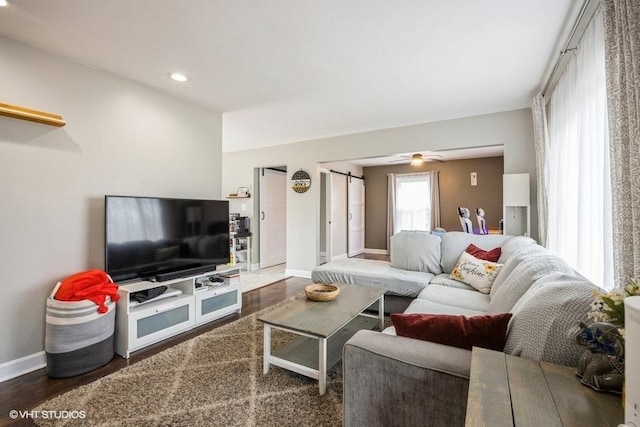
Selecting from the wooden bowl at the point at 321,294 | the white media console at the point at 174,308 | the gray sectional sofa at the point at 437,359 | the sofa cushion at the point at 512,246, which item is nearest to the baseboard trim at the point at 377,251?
the sofa cushion at the point at 512,246

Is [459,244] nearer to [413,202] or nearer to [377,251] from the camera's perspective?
[413,202]

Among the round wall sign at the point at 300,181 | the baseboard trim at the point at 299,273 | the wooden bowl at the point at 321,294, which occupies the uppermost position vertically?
the round wall sign at the point at 300,181

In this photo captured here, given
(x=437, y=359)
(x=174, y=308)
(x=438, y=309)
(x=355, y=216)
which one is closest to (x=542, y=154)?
(x=438, y=309)

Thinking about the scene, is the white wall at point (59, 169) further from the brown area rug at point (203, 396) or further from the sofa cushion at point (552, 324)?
the sofa cushion at point (552, 324)

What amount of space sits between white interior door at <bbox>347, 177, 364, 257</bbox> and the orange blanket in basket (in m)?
5.42

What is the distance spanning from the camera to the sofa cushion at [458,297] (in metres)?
2.30

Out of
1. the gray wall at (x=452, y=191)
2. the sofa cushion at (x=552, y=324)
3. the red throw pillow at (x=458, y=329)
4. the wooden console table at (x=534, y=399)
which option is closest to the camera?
the wooden console table at (x=534, y=399)

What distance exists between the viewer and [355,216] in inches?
295

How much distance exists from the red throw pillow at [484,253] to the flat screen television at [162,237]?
2845mm

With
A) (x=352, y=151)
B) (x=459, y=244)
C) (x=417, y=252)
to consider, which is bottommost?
(x=417, y=252)

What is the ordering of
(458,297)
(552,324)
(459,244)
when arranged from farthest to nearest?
1. (459,244)
2. (458,297)
3. (552,324)

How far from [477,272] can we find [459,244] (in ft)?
2.25

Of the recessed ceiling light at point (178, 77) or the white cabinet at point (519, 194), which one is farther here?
the white cabinet at point (519, 194)

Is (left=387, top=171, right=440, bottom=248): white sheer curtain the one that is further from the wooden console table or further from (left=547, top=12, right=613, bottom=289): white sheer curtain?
the wooden console table
